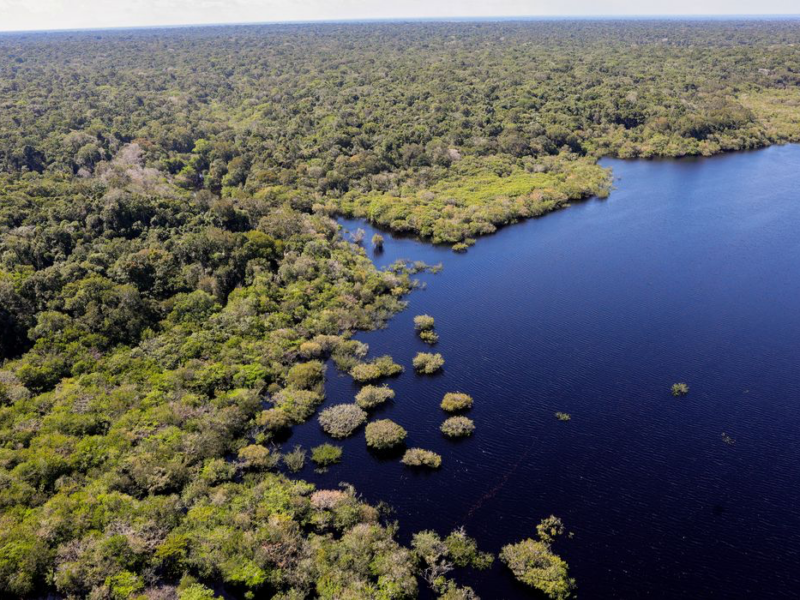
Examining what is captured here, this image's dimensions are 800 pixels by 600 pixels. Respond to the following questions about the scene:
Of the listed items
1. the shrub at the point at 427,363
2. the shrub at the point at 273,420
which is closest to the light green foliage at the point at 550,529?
the shrub at the point at 427,363

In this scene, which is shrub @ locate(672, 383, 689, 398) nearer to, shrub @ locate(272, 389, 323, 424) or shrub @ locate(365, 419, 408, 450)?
shrub @ locate(365, 419, 408, 450)

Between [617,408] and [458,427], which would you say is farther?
[617,408]

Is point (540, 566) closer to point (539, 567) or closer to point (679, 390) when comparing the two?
point (539, 567)

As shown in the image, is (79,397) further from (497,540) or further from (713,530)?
(713,530)

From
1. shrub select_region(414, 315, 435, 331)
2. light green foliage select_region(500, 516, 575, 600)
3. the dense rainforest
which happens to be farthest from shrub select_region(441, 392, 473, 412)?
light green foliage select_region(500, 516, 575, 600)

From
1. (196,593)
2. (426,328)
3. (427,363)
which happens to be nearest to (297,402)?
(427,363)

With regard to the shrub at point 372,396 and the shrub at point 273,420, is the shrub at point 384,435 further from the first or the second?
the shrub at point 273,420

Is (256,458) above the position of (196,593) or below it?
above
